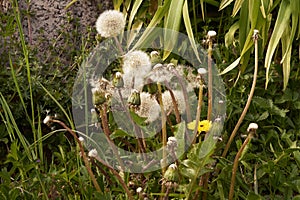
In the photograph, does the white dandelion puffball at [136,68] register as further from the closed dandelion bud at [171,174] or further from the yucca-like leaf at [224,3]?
the yucca-like leaf at [224,3]

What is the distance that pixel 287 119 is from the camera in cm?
182

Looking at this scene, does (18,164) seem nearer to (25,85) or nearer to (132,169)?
(132,169)

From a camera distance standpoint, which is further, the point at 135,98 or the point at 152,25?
the point at 152,25

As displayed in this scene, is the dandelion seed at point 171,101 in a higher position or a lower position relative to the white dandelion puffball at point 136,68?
lower

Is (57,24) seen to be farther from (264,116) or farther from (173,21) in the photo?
(264,116)

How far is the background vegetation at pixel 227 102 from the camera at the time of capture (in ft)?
4.65

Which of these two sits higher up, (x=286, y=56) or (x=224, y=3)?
(x=224, y=3)

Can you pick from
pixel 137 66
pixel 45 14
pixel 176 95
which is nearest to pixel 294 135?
pixel 176 95

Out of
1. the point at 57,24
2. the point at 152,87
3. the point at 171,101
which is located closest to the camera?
the point at 152,87

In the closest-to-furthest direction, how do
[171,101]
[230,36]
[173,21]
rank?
[171,101], [173,21], [230,36]

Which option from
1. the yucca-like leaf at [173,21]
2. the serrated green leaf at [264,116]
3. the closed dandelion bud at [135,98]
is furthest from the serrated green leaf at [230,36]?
the closed dandelion bud at [135,98]

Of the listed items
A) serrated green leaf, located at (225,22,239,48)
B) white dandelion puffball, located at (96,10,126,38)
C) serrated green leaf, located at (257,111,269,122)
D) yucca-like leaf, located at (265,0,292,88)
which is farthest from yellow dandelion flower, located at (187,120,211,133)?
serrated green leaf, located at (225,22,239,48)

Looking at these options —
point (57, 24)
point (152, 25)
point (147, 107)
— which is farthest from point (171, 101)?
point (57, 24)

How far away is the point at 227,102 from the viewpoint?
179 cm
